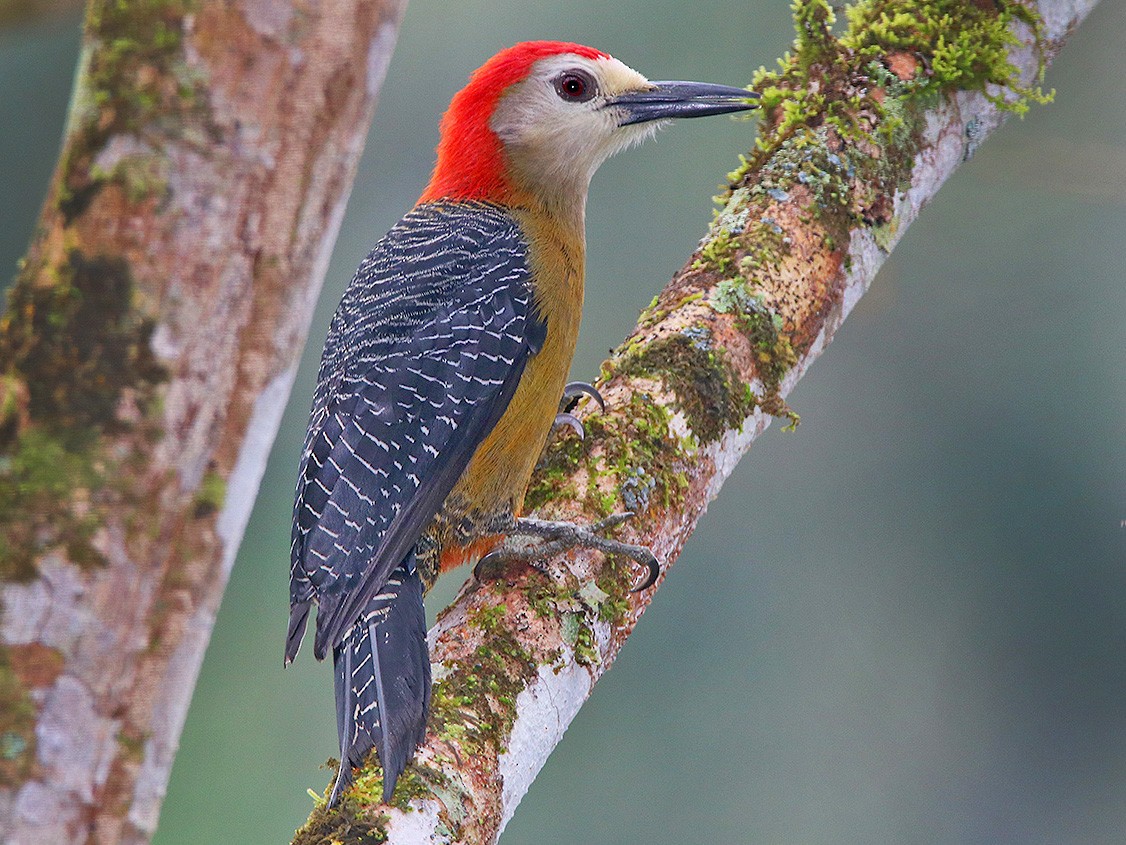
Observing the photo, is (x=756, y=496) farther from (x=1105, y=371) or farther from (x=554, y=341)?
(x=554, y=341)

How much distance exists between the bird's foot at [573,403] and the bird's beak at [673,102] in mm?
959

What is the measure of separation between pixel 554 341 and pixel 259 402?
198cm

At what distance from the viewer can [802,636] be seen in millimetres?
5980

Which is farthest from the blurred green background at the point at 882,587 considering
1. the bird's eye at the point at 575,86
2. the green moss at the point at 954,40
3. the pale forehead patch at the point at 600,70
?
the bird's eye at the point at 575,86

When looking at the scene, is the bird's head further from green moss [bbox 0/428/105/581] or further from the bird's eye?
green moss [bbox 0/428/105/581]

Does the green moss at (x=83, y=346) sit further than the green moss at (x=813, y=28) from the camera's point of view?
No

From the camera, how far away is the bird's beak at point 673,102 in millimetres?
3607

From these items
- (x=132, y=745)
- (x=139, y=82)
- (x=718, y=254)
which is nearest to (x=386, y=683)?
(x=132, y=745)

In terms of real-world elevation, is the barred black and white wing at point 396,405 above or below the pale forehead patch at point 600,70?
below

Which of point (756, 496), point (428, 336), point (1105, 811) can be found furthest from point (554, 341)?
point (1105, 811)

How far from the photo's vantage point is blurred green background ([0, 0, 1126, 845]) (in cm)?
557

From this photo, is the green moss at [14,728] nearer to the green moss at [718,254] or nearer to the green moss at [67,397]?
the green moss at [67,397]

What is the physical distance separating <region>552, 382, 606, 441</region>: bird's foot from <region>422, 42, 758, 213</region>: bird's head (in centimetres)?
68

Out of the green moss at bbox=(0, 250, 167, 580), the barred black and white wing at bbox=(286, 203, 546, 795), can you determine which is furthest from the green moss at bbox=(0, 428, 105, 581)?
the barred black and white wing at bbox=(286, 203, 546, 795)
